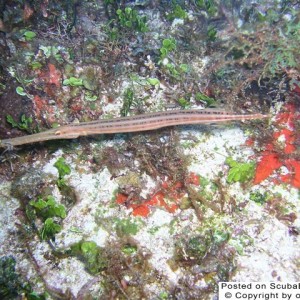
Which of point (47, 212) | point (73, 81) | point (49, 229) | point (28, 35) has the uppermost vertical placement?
point (28, 35)

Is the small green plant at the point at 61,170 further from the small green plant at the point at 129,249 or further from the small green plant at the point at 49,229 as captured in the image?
the small green plant at the point at 129,249

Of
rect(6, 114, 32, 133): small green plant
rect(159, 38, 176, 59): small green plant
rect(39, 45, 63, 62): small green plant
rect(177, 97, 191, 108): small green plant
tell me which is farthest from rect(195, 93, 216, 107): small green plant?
rect(6, 114, 32, 133): small green plant

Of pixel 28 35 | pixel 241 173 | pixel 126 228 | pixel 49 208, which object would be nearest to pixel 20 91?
pixel 28 35

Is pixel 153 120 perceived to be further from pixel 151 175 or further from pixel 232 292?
pixel 232 292

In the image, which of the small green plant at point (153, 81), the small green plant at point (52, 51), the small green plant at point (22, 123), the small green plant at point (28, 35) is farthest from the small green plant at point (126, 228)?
the small green plant at point (28, 35)

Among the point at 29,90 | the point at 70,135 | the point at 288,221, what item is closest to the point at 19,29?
the point at 29,90

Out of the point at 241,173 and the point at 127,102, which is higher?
the point at 127,102

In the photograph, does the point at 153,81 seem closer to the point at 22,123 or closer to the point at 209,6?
the point at 22,123
